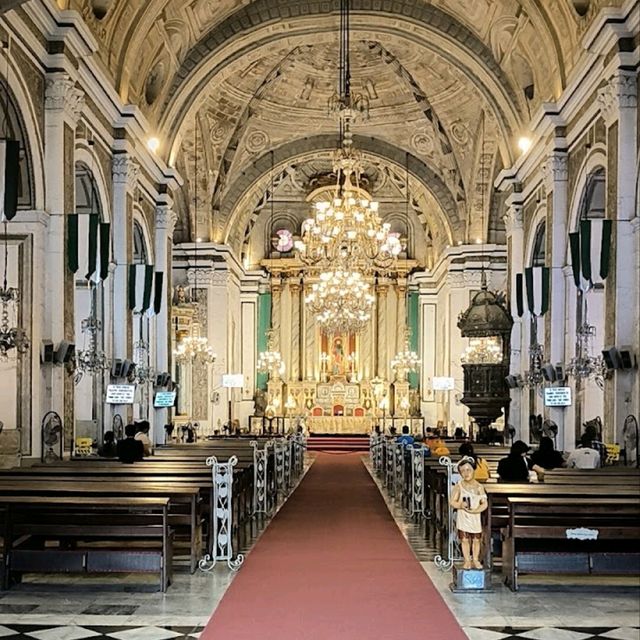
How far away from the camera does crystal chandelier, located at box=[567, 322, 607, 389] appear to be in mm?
16083

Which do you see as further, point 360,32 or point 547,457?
point 360,32

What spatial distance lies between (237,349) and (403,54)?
13567mm

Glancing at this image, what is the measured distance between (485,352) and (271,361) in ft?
45.6

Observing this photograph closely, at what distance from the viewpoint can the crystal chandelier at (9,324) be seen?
1246 centimetres

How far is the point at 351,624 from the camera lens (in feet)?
22.6

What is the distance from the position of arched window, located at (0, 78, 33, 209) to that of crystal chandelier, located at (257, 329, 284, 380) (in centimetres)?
2263

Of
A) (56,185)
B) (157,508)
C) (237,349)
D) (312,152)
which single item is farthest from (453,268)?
(157,508)

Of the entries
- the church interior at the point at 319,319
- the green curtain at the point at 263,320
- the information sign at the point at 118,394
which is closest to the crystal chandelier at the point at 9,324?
the church interior at the point at 319,319

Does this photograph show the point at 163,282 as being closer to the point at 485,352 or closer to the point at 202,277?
the point at 485,352

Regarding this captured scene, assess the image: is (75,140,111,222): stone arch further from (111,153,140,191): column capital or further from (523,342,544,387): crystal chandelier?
(523,342,544,387): crystal chandelier

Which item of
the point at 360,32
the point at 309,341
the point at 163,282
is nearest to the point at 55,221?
the point at 163,282

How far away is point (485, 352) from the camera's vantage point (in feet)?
80.7

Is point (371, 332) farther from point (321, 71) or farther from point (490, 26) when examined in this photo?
point (490, 26)

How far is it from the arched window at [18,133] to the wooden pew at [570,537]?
8.36m
